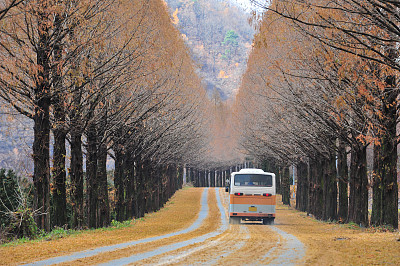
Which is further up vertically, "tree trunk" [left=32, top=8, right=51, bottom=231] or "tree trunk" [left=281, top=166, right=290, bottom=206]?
"tree trunk" [left=32, top=8, right=51, bottom=231]

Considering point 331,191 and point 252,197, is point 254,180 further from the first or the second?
point 331,191

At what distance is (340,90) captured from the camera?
17531mm

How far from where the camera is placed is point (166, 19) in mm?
29781

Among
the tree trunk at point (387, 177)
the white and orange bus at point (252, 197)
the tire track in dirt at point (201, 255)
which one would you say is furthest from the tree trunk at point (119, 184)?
the tire track in dirt at point (201, 255)

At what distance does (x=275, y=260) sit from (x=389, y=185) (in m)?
9.10

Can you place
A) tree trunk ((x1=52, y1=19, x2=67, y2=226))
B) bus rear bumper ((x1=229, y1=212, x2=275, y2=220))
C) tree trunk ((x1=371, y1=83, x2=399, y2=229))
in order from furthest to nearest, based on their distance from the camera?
bus rear bumper ((x1=229, y1=212, x2=275, y2=220)) → tree trunk ((x1=371, y1=83, x2=399, y2=229)) → tree trunk ((x1=52, y1=19, x2=67, y2=226))

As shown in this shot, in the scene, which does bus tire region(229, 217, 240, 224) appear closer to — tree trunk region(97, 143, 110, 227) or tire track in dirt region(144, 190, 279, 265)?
tree trunk region(97, 143, 110, 227)

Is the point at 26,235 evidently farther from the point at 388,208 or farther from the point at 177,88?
the point at 177,88

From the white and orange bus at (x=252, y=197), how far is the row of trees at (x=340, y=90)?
307cm

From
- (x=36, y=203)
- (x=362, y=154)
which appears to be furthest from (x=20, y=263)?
(x=362, y=154)

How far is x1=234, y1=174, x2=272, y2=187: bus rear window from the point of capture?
28.6 metres

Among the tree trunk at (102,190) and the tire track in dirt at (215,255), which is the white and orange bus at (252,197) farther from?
the tire track in dirt at (215,255)

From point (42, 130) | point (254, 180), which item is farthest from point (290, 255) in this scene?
point (254, 180)

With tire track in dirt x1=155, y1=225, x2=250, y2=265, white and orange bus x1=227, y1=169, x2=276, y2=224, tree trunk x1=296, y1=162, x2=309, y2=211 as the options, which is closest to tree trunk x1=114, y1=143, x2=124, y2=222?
white and orange bus x1=227, y1=169, x2=276, y2=224
